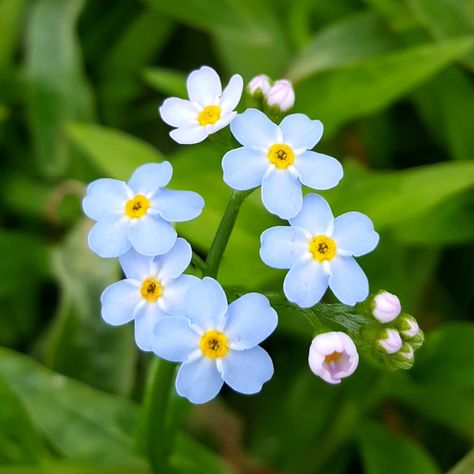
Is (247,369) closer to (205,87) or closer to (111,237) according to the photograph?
(111,237)

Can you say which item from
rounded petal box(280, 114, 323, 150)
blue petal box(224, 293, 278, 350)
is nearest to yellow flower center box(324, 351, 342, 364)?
blue petal box(224, 293, 278, 350)

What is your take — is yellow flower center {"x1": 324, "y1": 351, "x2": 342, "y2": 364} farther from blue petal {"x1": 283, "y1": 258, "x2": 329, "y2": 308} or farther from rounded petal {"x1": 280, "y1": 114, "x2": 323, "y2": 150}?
rounded petal {"x1": 280, "y1": 114, "x2": 323, "y2": 150}

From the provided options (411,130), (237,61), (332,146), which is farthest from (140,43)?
(411,130)

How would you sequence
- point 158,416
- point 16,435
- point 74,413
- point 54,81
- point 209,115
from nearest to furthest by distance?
point 209,115 < point 158,416 < point 16,435 < point 74,413 < point 54,81

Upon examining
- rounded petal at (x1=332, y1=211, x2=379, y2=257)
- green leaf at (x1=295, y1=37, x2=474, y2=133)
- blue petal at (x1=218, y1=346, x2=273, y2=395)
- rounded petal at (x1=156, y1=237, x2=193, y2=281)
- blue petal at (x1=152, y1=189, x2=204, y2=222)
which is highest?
green leaf at (x1=295, y1=37, x2=474, y2=133)

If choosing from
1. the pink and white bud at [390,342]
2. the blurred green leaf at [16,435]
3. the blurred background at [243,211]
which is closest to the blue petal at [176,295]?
the pink and white bud at [390,342]

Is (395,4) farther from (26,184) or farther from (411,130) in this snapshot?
(26,184)

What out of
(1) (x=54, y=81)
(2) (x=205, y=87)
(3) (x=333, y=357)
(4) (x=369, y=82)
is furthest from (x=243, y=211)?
(1) (x=54, y=81)
